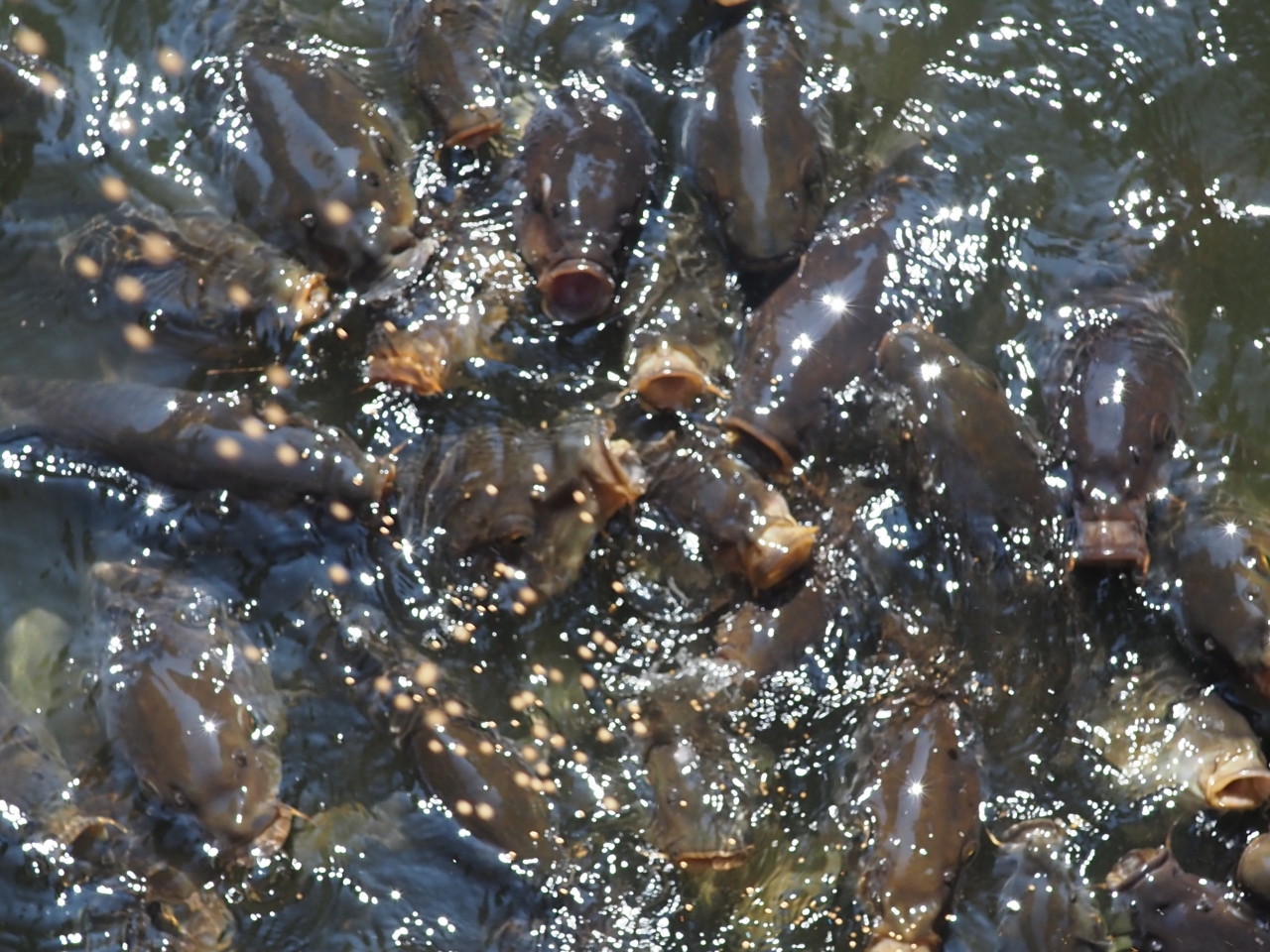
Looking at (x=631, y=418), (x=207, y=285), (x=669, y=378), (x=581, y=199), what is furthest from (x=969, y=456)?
(x=207, y=285)

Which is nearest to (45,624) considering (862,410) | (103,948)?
(103,948)

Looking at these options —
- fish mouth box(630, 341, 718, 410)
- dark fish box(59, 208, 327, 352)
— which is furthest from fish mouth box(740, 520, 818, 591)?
dark fish box(59, 208, 327, 352)

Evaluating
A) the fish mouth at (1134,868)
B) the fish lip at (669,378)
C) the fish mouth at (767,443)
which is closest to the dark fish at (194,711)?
the fish lip at (669,378)

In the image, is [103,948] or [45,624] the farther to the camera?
[45,624]

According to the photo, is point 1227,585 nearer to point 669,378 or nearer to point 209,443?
point 669,378

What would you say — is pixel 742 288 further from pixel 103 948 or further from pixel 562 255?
pixel 103 948

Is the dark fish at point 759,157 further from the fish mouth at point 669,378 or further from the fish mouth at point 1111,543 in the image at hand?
the fish mouth at point 1111,543
